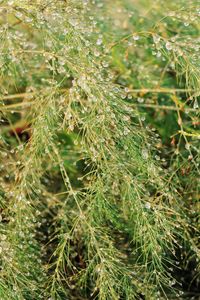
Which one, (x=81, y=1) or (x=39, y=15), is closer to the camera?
(x=39, y=15)

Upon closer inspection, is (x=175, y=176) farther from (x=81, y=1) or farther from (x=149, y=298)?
Answer: (x=81, y=1)

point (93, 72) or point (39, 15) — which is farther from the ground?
point (39, 15)

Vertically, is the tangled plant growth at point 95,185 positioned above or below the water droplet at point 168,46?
below

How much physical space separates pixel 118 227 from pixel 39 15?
74 cm

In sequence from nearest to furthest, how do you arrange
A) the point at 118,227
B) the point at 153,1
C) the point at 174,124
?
the point at 118,227 < the point at 174,124 < the point at 153,1

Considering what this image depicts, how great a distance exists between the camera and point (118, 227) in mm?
2033

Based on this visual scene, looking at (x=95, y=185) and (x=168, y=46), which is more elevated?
(x=168, y=46)

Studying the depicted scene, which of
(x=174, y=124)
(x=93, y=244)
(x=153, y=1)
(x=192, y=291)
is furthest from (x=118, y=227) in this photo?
(x=153, y=1)

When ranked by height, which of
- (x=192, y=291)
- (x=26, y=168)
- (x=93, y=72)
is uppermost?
(x=93, y=72)

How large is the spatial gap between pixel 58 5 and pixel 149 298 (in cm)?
97

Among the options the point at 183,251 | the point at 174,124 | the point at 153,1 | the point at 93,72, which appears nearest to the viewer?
the point at 93,72

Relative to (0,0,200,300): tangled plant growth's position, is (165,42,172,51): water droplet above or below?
above

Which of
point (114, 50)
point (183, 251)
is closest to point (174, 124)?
point (114, 50)

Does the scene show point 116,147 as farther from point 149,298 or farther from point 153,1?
point 153,1
